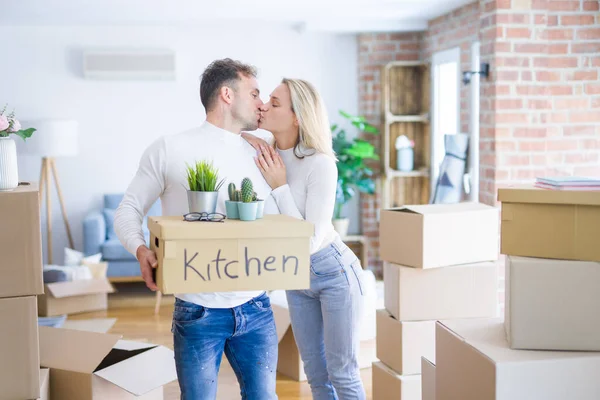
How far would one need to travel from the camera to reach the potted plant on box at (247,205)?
196 cm

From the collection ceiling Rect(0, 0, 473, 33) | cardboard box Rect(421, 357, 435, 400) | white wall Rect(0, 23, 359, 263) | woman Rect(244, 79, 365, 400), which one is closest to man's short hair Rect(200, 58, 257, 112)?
woman Rect(244, 79, 365, 400)

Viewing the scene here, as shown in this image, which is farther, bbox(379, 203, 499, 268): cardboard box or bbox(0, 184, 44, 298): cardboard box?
bbox(379, 203, 499, 268): cardboard box

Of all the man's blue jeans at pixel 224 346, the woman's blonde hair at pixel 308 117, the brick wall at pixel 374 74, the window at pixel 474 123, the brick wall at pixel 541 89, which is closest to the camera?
the man's blue jeans at pixel 224 346

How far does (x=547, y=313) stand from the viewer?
2.00m

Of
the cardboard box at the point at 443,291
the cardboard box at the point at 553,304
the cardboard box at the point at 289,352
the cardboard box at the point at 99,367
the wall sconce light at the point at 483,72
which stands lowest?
the cardboard box at the point at 289,352

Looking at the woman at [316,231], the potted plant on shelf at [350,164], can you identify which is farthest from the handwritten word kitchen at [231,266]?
the potted plant on shelf at [350,164]

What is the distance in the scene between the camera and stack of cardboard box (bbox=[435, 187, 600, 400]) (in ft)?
6.28

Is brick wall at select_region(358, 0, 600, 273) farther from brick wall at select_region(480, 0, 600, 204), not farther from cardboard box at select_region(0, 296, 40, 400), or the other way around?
cardboard box at select_region(0, 296, 40, 400)

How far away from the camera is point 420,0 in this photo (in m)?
5.37

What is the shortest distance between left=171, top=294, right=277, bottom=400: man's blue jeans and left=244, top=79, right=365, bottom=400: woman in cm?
28

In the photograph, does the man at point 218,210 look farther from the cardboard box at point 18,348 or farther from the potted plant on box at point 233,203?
the cardboard box at point 18,348

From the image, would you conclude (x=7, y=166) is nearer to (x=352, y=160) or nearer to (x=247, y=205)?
(x=247, y=205)

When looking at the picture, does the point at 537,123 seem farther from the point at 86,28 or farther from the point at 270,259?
the point at 86,28

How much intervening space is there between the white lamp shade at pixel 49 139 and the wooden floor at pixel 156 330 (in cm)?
125
